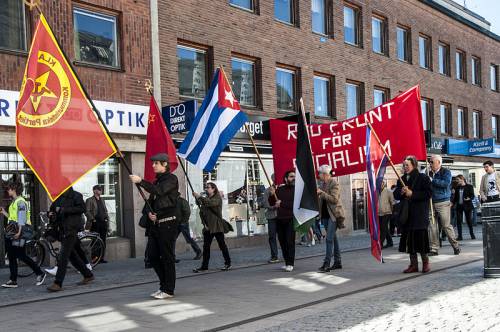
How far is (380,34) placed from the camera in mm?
25625

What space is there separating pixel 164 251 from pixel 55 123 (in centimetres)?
215

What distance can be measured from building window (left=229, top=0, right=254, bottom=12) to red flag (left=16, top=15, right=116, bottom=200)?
10.7 m

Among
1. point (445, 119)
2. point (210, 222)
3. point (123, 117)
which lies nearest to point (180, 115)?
point (123, 117)

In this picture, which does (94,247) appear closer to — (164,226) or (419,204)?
(164,226)

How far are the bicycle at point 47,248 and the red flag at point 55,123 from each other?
14.3 feet

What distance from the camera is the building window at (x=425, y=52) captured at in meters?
28.6


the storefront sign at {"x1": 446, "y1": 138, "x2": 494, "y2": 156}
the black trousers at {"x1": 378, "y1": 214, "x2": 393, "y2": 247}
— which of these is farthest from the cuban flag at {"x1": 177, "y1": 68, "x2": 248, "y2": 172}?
the storefront sign at {"x1": 446, "y1": 138, "x2": 494, "y2": 156}

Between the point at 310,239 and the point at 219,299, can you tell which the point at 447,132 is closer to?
the point at 310,239

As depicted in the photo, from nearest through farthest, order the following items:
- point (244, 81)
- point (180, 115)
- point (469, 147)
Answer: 1. point (180, 115)
2. point (244, 81)
3. point (469, 147)

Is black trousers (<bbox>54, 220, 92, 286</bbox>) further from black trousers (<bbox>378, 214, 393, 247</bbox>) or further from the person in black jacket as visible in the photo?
the person in black jacket

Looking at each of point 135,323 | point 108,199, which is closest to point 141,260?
point 108,199

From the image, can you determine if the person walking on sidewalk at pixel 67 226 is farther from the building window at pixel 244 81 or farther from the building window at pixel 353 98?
the building window at pixel 353 98

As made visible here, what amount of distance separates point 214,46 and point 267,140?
339cm

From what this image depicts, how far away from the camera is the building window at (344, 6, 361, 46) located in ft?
76.9
